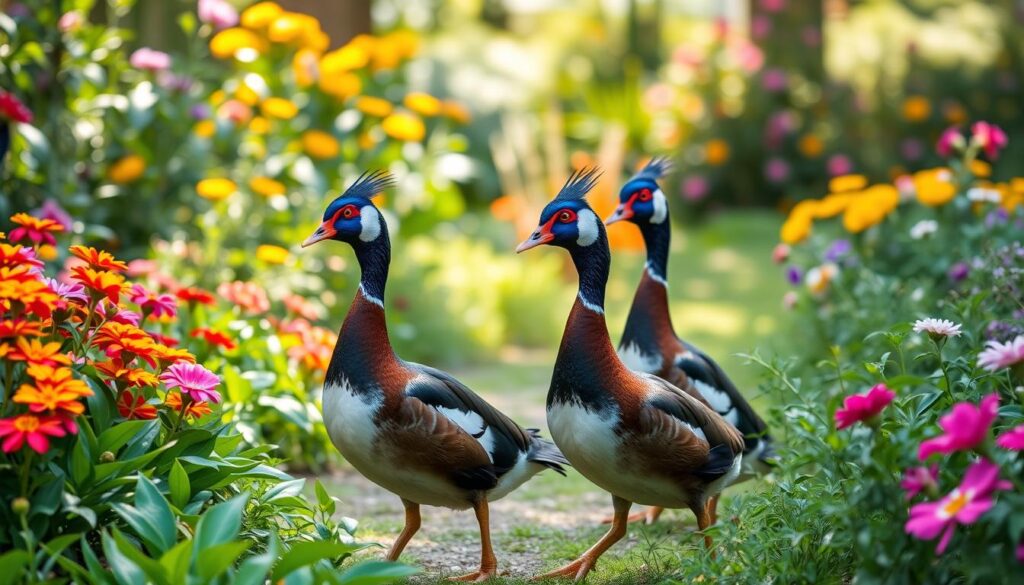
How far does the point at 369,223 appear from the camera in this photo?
3725 millimetres

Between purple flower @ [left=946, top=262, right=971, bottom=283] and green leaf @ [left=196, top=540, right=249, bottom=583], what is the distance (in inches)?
153

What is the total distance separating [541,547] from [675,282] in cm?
638

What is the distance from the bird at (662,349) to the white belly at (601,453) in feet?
2.28

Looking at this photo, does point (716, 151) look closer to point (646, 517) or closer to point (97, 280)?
point (646, 517)

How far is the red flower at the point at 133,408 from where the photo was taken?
3231 millimetres

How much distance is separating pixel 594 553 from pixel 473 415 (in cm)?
57

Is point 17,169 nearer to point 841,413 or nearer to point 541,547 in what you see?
point 541,547

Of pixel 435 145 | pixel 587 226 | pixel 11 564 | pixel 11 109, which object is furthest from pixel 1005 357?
pixel 435 145

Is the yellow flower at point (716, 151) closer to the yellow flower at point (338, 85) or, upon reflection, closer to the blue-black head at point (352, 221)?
the yellow flower at point (338, 85)

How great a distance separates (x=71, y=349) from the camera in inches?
129

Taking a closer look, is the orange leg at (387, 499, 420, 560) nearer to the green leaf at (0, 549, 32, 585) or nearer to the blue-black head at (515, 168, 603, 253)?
the blue-black head at (515, 168, 603, 253)

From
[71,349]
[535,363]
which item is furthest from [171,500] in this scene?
[535,363]

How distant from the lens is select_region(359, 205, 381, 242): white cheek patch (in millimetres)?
3715

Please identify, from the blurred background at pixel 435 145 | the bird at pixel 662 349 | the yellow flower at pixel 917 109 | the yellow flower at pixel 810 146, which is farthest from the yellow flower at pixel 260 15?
the yellow flower at pixel 917 109
